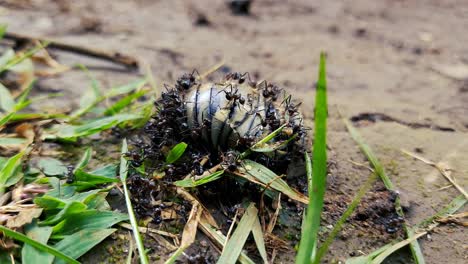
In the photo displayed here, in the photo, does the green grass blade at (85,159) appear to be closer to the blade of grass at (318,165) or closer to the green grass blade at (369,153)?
the blade of grass at (318,165)

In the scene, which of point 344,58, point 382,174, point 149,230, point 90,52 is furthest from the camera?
point 344,58

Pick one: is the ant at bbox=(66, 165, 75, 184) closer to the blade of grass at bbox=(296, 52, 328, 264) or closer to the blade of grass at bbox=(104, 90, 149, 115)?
the blade of grass at bbox=(104, 90, 149, 115)

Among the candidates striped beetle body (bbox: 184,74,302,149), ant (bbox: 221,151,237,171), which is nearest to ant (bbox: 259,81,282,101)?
striped beetle body (bbox: 184,74,302,149)

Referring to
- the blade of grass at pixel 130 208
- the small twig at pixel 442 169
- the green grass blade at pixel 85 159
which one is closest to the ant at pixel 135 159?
the blade of grass at pixel 130 208

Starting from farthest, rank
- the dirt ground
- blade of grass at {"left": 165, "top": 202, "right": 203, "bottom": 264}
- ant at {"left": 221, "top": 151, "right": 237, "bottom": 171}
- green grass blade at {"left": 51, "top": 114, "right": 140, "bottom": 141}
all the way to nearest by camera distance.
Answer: green grass blade at {"left": 51, "top": 114, "right": 140, "bottom": 141} → the dirt ground → ant at {"left": 221, "top": 151, "right": 237, "bottom": 171} → blade of grass at {"left": 165, "top": 202, "right": 203, "bottom": 264}

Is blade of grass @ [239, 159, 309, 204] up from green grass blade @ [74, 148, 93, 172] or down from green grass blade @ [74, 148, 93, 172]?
up

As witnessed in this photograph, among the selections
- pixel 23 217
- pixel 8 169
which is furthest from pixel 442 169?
pixel 8 169

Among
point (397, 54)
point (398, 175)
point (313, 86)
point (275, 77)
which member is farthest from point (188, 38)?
point (398, 175)

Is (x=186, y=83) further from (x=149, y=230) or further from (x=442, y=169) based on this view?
(x=442, y=169)
